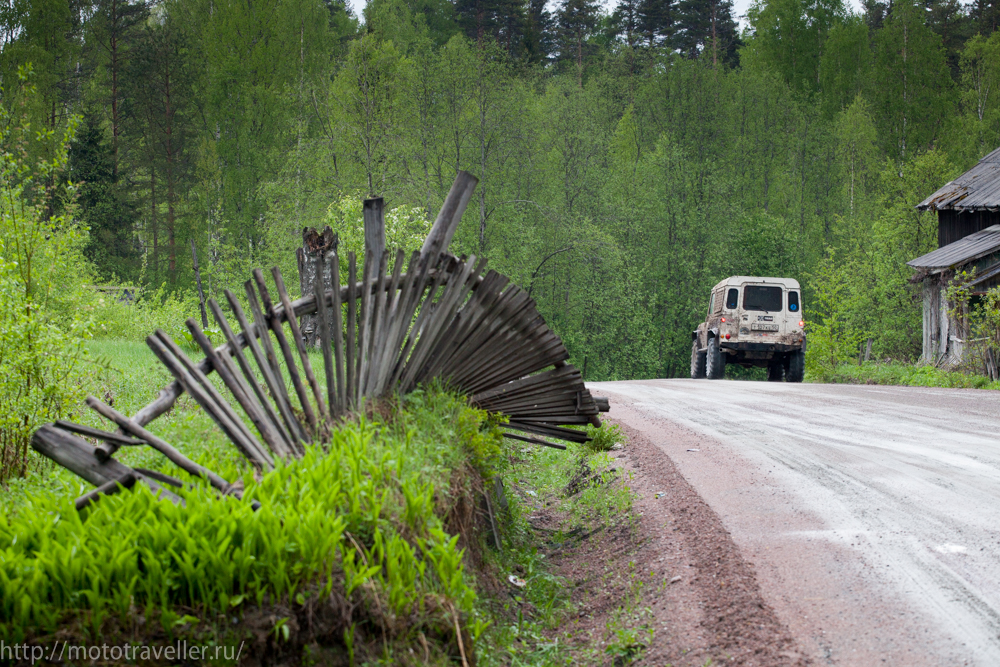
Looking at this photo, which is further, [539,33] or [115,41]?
[539,33]

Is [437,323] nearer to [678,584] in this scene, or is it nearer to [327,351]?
[327,351]

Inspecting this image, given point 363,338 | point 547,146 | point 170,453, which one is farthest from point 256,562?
point 547,146

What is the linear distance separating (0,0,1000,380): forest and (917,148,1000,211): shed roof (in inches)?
135

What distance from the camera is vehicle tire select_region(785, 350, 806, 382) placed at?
21.3 meters

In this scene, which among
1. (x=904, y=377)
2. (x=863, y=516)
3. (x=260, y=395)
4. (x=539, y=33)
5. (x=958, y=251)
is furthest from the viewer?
(x=539, y=33)

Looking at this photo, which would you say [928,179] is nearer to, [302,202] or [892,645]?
[302,202]

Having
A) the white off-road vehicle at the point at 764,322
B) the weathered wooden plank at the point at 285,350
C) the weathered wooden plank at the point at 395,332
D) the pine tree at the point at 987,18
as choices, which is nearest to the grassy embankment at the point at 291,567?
the weathered wooden plank at the point at 285,350

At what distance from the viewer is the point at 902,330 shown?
29266 millimetres

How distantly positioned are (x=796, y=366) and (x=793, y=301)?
162 cm

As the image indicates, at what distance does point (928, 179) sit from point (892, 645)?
33.8 meters

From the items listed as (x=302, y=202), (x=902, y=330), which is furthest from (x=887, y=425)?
(x=902, y=330)

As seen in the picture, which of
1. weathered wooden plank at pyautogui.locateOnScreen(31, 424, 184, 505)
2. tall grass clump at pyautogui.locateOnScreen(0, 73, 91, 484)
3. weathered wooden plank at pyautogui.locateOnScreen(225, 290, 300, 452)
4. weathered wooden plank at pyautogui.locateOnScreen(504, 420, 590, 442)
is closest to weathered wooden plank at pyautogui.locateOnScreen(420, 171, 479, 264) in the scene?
weathered wooden plank at pyautogui.locateOnScreen(504, 420, 590, 442)

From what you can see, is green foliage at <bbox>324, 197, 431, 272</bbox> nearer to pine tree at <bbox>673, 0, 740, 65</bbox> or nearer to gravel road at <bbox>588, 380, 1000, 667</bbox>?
gravel road at <bbox>588, 380, 1000, 667</bbox>

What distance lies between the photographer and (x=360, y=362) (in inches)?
204
